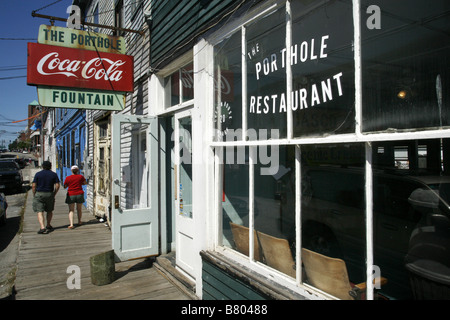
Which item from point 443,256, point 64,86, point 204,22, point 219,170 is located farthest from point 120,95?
point 443,256

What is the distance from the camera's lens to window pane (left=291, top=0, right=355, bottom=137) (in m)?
2.14

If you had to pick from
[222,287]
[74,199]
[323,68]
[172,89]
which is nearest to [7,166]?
[74,199]

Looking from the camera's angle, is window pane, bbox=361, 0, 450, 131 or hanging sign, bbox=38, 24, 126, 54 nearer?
window pane, bbox=361, 0, 450, 131

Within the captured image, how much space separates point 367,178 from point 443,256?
2.72 feet

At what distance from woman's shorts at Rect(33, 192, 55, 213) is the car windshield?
11.4m

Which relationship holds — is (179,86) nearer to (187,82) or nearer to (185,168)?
(187,82)

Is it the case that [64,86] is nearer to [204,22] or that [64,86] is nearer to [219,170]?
[204,22]

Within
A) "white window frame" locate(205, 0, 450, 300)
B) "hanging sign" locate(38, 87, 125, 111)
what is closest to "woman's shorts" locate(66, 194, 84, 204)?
"hanging sign" locate(38, 87, 125, 111)

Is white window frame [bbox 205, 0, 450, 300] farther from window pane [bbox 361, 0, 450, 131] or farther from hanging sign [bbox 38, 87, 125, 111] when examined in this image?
hanging sign [bbox 38, 87, 125, 111]

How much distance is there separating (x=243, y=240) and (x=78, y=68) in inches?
151

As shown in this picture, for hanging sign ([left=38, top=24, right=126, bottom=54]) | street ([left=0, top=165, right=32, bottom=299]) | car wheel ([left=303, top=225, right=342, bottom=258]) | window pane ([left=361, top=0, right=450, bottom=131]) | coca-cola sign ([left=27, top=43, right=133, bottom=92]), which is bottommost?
street ([left=0, top=165, right=32, bottom=299])

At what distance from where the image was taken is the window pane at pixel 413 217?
2143mm

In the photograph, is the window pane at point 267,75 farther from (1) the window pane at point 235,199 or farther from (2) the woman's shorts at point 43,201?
(2) the woman's shorts at point 43,201

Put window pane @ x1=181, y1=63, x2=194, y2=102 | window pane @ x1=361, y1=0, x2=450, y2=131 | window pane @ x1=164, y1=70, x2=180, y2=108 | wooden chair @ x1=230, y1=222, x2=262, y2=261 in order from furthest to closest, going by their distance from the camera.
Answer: window pane @ x1=164, y1=70, x2=180, y2=108, window pane @ x1=181, y1=63, x2=194, y2=102, wooden chair @ x1=230, y1=222, x2=262, y2=261, window pane @ x1=361, y1=0, x2=450, y2=131
